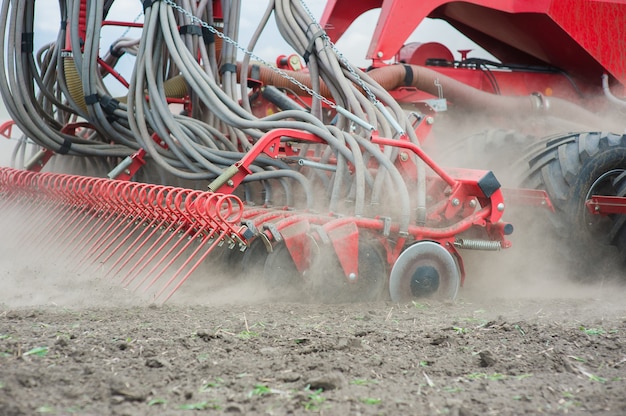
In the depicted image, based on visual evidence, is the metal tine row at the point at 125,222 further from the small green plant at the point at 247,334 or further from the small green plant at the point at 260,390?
the small green plant at the point at 260,390

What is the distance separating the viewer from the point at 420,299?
4262 millimetres

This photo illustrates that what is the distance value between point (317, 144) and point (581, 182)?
182cm

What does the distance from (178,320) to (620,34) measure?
4624 millimetres

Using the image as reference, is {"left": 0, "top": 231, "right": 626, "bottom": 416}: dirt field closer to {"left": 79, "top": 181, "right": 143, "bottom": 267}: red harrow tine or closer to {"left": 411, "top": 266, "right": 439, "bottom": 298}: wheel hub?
{"left": 411, "top": 266, "right": 439, "bottom": 298}: wheel hub

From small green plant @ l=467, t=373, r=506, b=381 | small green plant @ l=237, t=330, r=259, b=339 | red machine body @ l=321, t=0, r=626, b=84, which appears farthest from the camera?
red machine body @ l=321, t=0, r=626, b=84

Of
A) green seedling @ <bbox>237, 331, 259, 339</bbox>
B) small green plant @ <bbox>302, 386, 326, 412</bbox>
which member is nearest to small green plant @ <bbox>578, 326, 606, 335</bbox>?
green seedling @ <bbox>237, 331, 259, 339</bbox>

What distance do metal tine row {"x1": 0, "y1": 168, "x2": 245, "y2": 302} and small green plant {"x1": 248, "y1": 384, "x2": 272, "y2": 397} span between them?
150 cm

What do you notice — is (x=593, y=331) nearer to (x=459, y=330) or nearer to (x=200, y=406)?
(x=459, y=330)

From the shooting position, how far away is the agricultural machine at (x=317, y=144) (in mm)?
4250

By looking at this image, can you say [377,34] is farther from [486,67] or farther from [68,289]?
[68,289]

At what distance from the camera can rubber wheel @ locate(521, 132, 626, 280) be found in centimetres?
488

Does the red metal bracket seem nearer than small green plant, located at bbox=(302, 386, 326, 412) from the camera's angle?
No

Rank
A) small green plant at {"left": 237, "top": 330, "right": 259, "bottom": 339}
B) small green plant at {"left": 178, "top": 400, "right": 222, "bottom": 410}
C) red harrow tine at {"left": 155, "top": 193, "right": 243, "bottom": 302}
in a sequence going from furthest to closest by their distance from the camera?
red harrow tine at {"left": 155, "top": 193, "right": 243, "bottom": 302} < small green plant at {"left": 237, "top": 330, "right": 259, "bottom": 339} < small green plant at {"left": 178, "top": 400, "right": 222, "bottom": 410}

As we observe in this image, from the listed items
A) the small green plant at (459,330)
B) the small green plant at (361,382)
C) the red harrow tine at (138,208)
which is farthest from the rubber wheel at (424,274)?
the small green plant at (361,382)
